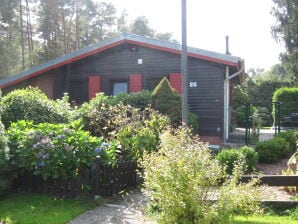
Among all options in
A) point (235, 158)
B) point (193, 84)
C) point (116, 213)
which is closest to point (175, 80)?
point (193, 84)

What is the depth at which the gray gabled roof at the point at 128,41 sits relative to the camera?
41.5 feet

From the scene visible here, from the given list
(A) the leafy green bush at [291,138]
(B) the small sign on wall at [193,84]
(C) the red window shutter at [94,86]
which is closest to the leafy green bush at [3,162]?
(A) the leafy green bush at [291,138]

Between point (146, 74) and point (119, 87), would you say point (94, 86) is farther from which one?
point (146, 74)

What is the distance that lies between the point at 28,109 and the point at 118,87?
6.43 metres

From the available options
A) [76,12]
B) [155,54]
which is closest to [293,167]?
[155,54]

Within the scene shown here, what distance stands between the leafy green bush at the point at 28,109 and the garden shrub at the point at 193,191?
6126 millimetres

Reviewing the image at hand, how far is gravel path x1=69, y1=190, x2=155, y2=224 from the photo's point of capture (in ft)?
17.0

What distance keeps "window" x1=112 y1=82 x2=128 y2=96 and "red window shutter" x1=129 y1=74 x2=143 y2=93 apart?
558mm

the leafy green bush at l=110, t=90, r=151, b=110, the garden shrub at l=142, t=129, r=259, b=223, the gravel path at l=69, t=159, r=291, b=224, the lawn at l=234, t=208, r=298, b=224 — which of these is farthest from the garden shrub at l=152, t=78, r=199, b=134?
the garden shrub at l=142, t=129, r=259, b=223

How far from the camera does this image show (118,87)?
15.2m

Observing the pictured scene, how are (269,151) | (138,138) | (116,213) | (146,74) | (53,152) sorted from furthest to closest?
(146,74)
(269,151)
(138,138)
(53,152)
(116,213)

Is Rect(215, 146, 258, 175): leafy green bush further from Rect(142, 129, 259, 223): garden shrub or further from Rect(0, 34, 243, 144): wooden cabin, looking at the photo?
Rect(0, 34, 243, 144): wooden cabin

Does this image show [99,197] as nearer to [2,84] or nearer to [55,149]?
[55,149]

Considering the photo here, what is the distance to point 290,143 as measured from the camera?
1122 cm
